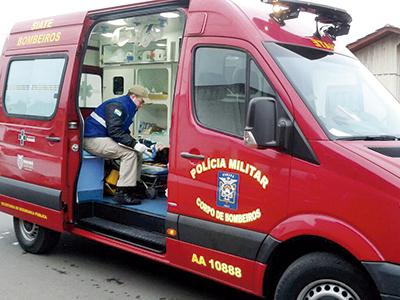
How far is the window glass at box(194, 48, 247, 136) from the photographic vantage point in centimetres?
364

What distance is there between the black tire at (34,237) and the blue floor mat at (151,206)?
0.78m

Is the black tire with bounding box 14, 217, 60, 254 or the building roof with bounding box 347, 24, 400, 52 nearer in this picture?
the black tire with bounding box 14, 217, 60, 254

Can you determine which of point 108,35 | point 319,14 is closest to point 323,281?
point 319,14

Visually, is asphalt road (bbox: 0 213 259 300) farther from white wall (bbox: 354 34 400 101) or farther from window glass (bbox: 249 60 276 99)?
white wall (bbox: 354 34 400 101)

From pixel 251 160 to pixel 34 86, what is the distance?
10.8 ft

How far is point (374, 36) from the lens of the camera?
13117mm

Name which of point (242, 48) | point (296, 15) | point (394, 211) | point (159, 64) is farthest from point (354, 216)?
point (159, 64)

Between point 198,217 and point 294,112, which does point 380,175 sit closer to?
point 294,112

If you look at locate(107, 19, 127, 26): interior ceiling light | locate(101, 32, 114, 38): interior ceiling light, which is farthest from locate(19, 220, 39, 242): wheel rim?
locate(101, 32, 114, 38): interior ceiling light

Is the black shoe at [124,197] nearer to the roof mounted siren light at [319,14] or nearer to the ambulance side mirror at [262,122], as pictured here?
the ambulance side mirror at [262,122]

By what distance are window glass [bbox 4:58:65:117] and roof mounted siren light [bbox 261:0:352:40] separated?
8.40ft

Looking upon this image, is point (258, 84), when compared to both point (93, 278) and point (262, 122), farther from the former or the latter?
point (93, 278)

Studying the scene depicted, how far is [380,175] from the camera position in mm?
2834

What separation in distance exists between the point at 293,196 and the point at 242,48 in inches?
46.3
